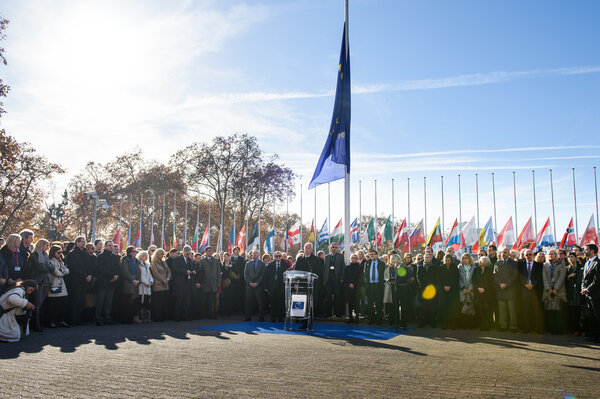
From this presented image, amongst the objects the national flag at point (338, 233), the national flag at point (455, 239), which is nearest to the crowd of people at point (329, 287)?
the national flag at point (338, 233)

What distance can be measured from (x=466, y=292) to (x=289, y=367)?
22.4 ft

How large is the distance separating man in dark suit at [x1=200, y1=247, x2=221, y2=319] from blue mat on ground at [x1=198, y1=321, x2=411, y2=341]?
2018 millimetres

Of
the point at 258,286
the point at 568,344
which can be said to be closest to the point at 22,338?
the point at 258,286

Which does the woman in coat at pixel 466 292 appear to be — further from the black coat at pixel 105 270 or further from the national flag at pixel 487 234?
the national flag at pixel 487 234

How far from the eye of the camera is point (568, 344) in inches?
352

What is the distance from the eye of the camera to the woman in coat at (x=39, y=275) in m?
9.97

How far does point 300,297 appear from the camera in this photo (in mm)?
10859

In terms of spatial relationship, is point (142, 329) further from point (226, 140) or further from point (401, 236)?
point (226, 140)

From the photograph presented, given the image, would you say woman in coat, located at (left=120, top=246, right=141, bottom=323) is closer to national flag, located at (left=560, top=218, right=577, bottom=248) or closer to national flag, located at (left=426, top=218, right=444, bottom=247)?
national flag, located at (left=426, top=218, right=444, bottom=247)

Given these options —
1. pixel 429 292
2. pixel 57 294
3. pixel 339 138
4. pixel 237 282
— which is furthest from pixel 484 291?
pixel 57 294

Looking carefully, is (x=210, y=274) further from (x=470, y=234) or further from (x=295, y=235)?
(x=470, y=234)

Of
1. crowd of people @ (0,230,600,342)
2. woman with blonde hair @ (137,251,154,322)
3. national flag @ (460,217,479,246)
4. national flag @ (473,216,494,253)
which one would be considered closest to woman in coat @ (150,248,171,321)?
crowd of people @ (0,230,600,342)

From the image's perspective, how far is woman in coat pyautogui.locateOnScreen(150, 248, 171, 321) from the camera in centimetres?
1291

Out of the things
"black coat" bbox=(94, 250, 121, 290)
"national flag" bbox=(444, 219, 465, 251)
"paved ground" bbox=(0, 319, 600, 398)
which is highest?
"national flag" bbox=(444, 219, 465, 251)
